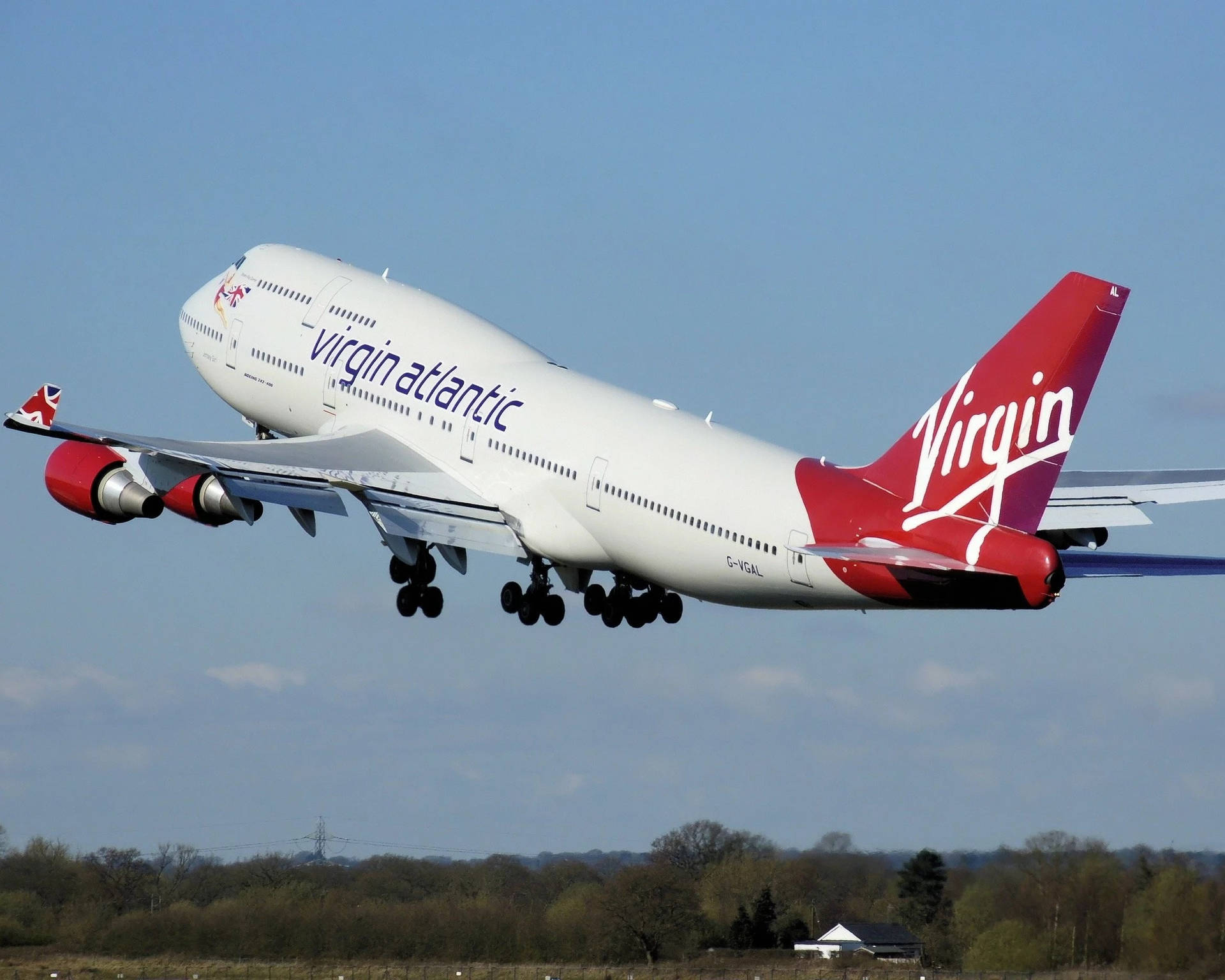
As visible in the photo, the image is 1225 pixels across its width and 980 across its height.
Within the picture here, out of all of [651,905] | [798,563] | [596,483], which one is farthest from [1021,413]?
[651,905]

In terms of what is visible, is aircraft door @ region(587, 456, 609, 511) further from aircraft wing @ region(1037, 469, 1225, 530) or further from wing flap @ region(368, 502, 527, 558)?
aircraft wing @ region(1037, 469, 1225, 530)

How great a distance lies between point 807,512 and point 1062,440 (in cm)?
476

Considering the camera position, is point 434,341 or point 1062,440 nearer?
point 1062,440

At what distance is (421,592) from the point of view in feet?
157

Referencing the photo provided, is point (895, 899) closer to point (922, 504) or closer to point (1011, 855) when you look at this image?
point (1011, 855)

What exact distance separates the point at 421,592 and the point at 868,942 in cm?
1605

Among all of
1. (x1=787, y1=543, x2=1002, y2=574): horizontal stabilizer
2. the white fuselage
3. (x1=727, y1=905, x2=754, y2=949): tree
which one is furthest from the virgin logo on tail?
(x1=727, y1=905, x2=754, y2=949): tree

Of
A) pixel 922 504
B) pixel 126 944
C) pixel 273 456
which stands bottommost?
pixel 126 944

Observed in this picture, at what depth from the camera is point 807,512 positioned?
39.7 metres

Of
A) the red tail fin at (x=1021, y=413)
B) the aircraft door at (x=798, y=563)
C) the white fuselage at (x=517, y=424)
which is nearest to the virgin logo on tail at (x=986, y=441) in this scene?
the red tail fin at (x=1021, y=413)

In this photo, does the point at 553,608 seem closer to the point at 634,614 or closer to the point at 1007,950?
the point at 634,614

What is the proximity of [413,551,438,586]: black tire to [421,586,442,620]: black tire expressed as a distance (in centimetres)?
17

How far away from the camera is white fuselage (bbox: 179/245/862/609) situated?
135 ft

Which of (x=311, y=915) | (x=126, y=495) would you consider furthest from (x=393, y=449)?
(x=311, y=915)
